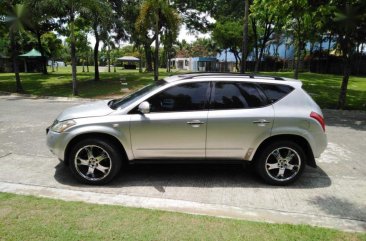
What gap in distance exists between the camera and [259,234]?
3605mm

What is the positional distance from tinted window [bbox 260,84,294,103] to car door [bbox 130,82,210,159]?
2.98 ft

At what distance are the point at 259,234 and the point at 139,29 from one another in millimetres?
18246

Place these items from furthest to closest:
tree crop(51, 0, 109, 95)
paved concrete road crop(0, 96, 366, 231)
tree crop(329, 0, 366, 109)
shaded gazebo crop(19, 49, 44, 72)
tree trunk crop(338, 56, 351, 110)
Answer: shaded gazebo crop(19, 49, 44, 72) < tree crop(51, 0, 109, 95) < tree trunk crop(338, 56, 351, 110) < tree crop(329, 0, 366, 109) < paved concrete road crop(0, 96, 366, 231)

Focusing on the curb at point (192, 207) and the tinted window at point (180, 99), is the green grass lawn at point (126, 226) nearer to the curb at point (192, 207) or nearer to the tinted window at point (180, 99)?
the curb at point (192, 207)

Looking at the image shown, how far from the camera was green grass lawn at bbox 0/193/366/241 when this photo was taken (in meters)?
3.50

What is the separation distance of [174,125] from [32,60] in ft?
127

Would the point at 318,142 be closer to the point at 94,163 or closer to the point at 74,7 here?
the point at 94,163

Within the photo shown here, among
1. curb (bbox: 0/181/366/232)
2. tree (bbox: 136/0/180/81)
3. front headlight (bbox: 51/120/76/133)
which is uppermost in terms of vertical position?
tree (bbox: 136/0/180/81)

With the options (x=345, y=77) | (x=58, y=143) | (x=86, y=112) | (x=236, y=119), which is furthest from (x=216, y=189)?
(x=345, y=77)

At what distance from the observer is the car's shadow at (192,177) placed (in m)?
5.16

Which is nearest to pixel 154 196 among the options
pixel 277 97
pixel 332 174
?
pixel 277 97

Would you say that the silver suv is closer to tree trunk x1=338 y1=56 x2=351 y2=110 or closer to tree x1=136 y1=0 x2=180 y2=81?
tree trunk x1=338 y1=56 x2=351 y2=110

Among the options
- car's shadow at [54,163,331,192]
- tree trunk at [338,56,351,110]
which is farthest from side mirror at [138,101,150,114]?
tree trunk at [338,56,351,110]

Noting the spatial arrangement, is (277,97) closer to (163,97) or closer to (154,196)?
(163,97)
